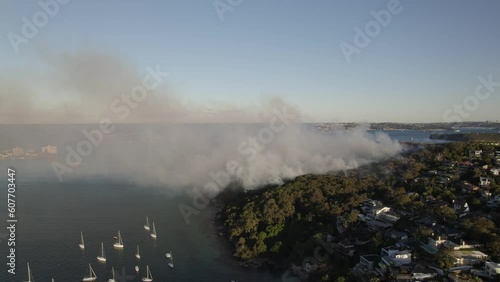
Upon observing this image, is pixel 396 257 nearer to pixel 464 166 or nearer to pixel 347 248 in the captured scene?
pixel 347 248

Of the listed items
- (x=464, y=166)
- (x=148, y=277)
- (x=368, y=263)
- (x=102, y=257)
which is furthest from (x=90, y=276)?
(x=464, y=166)

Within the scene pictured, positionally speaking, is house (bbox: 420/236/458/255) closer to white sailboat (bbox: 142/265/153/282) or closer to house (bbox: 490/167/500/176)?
white sailboat (bbox: 142/265/153/282)

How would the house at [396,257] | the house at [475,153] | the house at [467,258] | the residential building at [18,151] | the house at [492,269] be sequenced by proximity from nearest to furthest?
the house at [492,269]
the house at [467,258]
the house at [396,257]
the house at [475,153]
the residential building at [18,151]

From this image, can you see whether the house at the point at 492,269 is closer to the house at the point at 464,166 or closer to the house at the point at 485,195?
the house at the point at 485,195

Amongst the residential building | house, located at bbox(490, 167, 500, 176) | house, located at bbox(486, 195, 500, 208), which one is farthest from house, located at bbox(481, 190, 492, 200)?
the residential building

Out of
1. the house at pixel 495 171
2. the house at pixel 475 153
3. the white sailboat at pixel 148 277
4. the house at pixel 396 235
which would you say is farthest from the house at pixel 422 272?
the house at pixel 475 153

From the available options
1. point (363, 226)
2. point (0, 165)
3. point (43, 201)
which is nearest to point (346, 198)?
point (363, 226)

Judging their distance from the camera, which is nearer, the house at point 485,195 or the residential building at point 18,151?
the house at point 485,195

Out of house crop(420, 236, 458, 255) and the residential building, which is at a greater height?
the residential building
